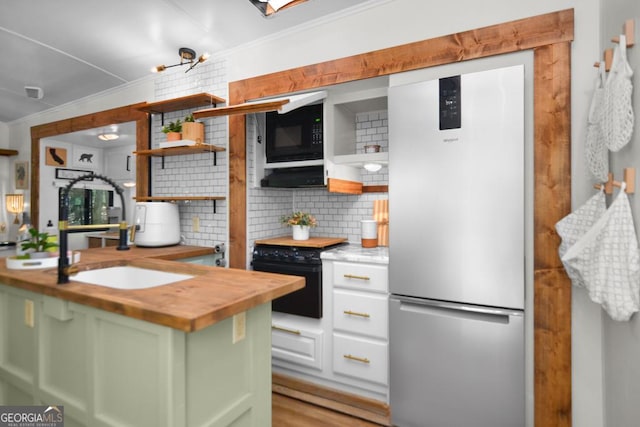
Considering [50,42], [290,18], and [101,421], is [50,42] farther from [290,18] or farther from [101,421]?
[101,421]

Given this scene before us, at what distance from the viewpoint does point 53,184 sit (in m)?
4.82

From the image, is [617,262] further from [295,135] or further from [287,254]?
[295,135]

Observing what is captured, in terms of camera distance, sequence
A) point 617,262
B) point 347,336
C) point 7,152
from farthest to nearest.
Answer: point 7,152
point 347,336
point 617,262

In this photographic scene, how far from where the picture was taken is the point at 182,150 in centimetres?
312

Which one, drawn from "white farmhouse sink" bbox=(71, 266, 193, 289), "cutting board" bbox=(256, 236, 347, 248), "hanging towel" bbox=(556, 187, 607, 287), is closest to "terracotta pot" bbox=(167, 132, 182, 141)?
"cutting board" bbox=(256, 236, 347, 248)

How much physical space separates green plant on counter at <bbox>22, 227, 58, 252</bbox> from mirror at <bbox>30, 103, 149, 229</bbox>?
1.65 m

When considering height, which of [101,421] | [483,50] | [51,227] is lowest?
[101,421]

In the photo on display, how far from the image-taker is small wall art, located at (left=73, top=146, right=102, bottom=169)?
14.2 ft

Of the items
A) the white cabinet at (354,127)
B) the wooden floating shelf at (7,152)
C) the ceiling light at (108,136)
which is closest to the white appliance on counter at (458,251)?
the white cabinet at (354,127)

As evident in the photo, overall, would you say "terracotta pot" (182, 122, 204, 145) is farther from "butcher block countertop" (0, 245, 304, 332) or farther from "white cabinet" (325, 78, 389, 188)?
"butcher block countertop" (0, 245, 304, 332)

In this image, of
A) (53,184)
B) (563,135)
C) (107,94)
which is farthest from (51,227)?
(563,135)

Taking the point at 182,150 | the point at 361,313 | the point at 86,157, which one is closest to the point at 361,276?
the point at 361,313

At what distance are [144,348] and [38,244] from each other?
4.02ft

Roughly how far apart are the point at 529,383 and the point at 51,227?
562cm
